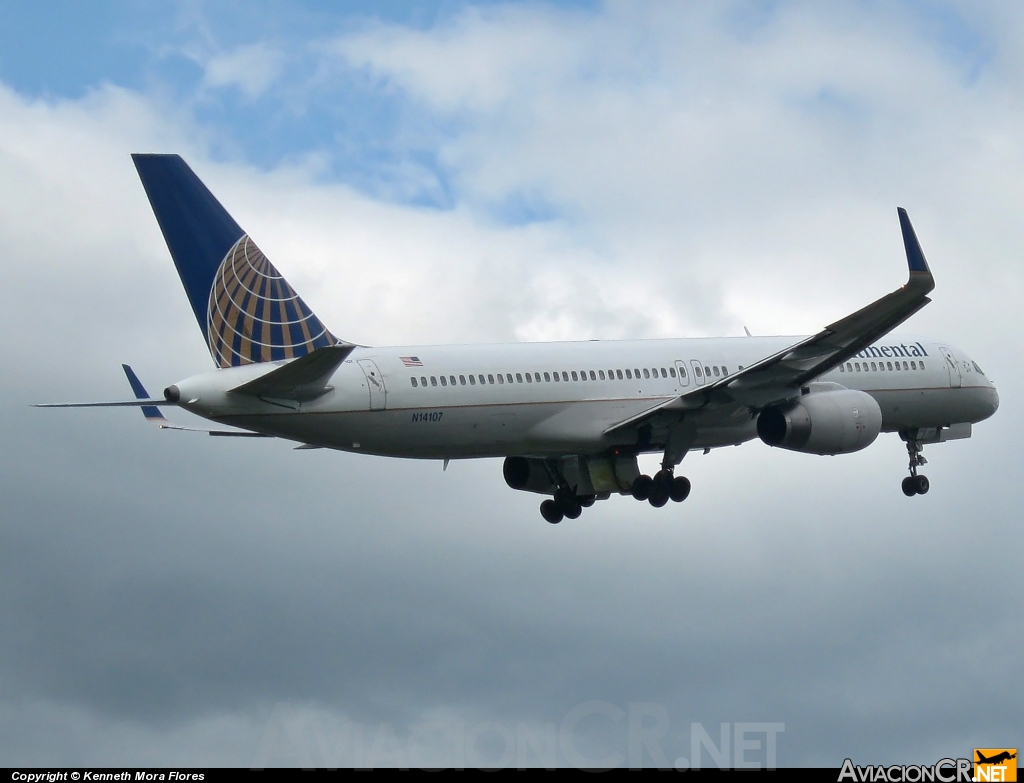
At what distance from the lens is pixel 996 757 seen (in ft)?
106

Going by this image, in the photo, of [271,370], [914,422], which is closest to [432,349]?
[271,370]

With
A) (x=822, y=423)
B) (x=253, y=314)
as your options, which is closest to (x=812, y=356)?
(x=822, y=423)

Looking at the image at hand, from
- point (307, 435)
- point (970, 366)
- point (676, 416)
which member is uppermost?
point (970, 366)

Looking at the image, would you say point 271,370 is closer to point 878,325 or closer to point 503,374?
point 503,374

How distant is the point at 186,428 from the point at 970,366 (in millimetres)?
25022

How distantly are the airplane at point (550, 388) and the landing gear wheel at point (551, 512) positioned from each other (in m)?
0.04

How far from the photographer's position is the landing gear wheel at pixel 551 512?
49406 millimetres

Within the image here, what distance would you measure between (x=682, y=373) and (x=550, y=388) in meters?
4.98

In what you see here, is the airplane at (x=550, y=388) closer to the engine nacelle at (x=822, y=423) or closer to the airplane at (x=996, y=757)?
the engine nacelle at (x=822, y=423)

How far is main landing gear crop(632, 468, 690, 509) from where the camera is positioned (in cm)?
4653

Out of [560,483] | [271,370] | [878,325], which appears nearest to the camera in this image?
[271,370]

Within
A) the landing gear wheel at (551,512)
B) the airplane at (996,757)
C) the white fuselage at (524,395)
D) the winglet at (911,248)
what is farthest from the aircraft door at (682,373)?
the airplane at (996,757)

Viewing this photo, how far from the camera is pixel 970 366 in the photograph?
5225cm

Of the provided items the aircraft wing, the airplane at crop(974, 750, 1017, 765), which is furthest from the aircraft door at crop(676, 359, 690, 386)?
the airplane at crop(974, 750, 1017, 765)
